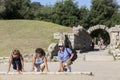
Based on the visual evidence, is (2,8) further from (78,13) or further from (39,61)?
(39,61)

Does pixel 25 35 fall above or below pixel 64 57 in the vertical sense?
above

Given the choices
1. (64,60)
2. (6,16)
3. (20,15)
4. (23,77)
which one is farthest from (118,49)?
(20,15)

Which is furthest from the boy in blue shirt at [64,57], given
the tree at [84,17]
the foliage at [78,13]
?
the tree at [84,17]

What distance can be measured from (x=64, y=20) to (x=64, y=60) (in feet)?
212

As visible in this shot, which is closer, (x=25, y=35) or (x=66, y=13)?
(x=25, y=35)

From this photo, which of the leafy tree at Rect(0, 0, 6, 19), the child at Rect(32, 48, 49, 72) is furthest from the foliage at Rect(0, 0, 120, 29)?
the child at Rect(32, 48, 49, 72)

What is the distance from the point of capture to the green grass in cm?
3930

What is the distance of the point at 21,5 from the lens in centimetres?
7775

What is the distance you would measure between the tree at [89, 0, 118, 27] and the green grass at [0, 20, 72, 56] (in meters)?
37.9

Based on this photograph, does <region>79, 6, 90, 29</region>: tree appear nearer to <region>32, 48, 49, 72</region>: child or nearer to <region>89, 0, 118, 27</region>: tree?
<region>89, 0, 118, 27</region>: tree

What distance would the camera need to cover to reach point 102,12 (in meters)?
88.0

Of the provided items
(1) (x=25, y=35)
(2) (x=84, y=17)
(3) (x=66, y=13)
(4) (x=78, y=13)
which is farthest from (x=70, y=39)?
(4) (x=78, y=13)

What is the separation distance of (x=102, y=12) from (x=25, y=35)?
1778 inches

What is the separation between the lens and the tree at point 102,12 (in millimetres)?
86688
